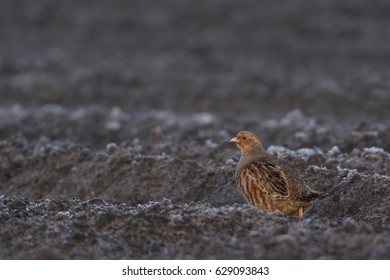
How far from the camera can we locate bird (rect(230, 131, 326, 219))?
7.82 m

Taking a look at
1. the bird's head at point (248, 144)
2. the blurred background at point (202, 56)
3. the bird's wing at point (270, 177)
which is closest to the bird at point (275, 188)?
the bird's wing at point (270, 177)

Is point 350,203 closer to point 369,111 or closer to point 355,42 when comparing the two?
point 369,111

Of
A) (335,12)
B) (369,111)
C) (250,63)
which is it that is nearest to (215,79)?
(250,63)

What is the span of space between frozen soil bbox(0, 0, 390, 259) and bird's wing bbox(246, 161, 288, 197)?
1.65 feet

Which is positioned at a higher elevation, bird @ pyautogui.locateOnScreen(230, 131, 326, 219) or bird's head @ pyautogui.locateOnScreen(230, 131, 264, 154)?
bird's head @ pyautogui.locateOnScreen(230, 131, 264, 154)

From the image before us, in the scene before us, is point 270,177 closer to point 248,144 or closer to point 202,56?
point 248,144

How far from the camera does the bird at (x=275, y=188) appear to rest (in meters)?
7.82

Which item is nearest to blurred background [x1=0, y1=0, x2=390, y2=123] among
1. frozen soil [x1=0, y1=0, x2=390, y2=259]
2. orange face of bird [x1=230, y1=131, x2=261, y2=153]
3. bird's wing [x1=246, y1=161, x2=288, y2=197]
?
frozen soil [x1=0, y1=0, x2=390, y2=259]

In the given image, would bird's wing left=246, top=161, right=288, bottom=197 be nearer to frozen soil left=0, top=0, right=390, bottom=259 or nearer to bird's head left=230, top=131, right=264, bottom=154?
bird's head left=230, top=131, right=264, bottom=154

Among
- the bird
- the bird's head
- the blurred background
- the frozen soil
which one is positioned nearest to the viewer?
the frozen soil

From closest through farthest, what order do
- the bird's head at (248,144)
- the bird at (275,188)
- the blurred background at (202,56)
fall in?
the bird at (275,188) < the bird's head at (248,144) < the blurred background at (202,56)

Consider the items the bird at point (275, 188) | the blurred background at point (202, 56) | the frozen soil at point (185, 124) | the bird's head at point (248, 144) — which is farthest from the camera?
the blurred background at point (202, 56)

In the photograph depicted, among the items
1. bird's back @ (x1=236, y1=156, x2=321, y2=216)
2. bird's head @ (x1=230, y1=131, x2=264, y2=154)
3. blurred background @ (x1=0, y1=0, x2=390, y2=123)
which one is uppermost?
blurred background @ (x1=0, y1=0, x2=390, y2=123)

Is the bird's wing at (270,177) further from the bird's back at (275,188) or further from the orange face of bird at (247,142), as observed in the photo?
the orange face of bird at (247,142)
